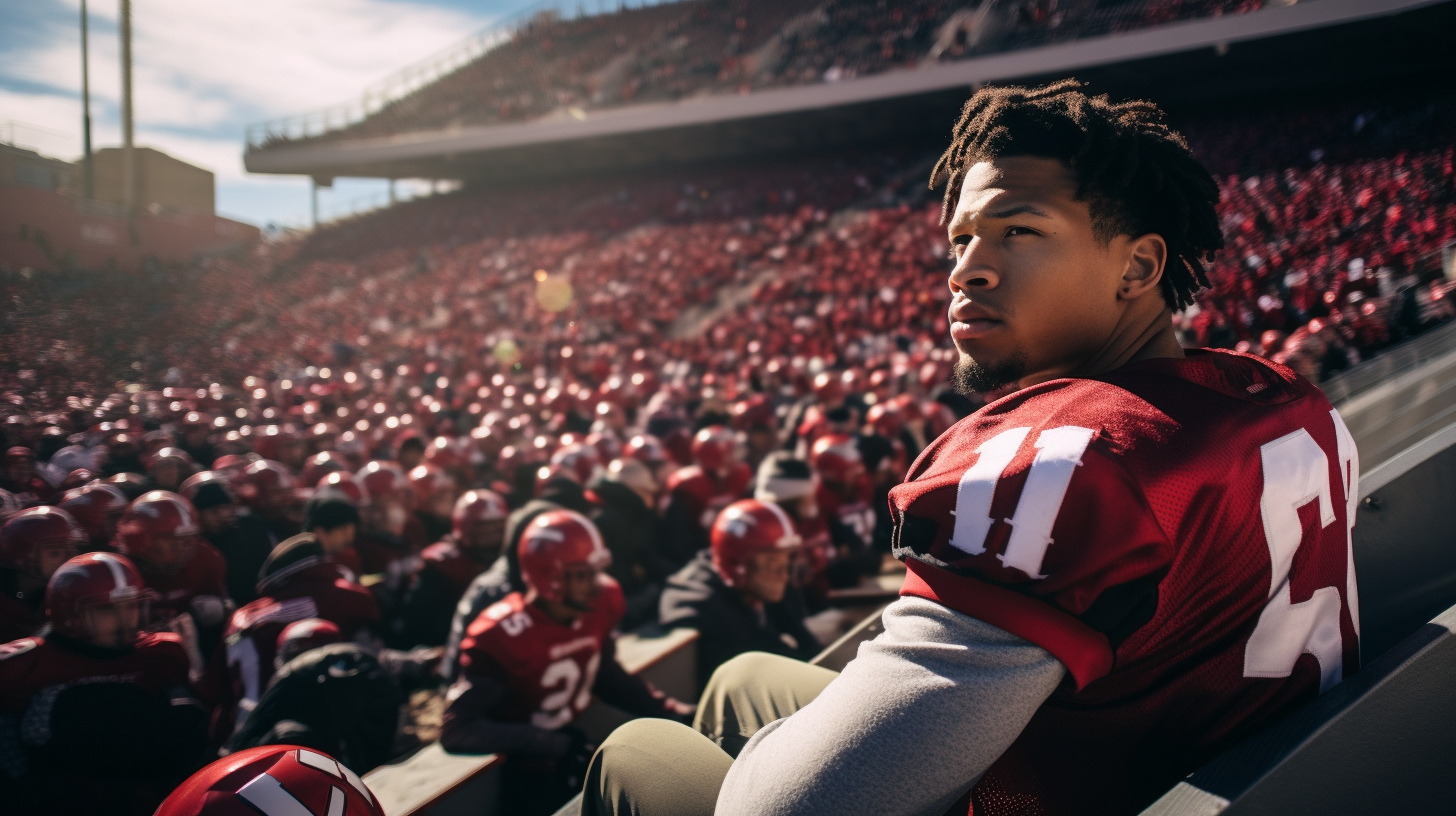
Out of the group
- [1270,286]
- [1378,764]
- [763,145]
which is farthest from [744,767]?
A: [763,145]

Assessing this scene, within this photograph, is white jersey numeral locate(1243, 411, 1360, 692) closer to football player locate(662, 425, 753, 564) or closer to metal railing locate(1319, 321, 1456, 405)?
football player locate(662, 425, 753, 564)

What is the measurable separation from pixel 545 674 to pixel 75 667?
5.58ft

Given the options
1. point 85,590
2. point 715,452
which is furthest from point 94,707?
point 715,452

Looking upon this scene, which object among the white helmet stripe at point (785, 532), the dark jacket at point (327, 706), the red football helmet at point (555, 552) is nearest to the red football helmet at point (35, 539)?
the dark jacket at point (327, 706)

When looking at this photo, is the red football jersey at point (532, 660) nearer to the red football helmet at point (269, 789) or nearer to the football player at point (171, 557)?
the red football helmet at point (269, 789)

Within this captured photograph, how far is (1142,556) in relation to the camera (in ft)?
2.80

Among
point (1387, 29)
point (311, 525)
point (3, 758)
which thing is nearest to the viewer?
point (3, 758)

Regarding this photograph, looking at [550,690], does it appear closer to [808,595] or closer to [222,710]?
[222,710]

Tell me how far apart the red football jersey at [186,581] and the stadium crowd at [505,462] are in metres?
0.02

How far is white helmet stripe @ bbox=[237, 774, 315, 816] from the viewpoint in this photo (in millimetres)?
1569

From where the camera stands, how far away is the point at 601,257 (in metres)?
24.3

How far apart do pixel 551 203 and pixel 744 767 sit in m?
31.9

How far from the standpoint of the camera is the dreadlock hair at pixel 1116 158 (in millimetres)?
1249

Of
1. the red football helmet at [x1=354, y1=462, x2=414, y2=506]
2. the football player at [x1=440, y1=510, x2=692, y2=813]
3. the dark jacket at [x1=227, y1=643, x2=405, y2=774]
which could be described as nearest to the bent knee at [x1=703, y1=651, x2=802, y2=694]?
the football player at [x1=440, y1=510, x2=692, y2=813]
